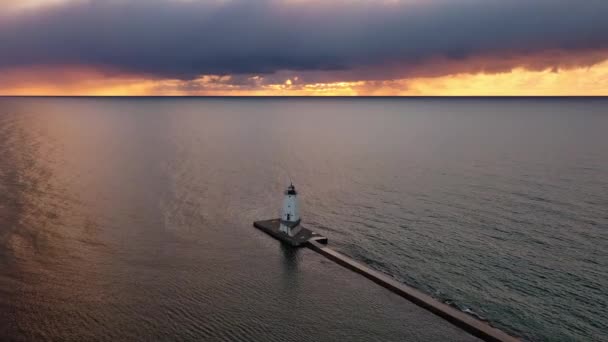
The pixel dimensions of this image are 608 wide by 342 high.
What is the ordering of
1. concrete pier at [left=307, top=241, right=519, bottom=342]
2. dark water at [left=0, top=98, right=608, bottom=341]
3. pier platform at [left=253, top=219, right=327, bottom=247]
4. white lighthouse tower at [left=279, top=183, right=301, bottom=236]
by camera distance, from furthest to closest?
1. white lighthouse tower at [left=279, top=183, right=301, bottom=236]
2. pier platform at [left=253, top=219, right=327, bottom=247]
3. dark water at [left=0, top=98, right=608, bottom=341]
4. concrete pier at [left=307, top=241, right=519, bottom=342]

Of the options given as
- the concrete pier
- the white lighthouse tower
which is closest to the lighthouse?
the white lighthouse tower

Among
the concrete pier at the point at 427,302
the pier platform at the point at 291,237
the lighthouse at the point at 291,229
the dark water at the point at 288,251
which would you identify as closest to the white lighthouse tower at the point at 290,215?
the lighthouse at the point at 291,229

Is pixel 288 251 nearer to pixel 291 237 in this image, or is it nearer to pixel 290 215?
pixel 291 237

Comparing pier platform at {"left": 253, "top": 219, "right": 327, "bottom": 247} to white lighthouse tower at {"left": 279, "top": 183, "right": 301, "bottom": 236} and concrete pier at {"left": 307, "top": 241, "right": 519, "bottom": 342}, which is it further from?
concrete pier at {"left": 307, "top": 241, "right": 519, "bottom": 342}

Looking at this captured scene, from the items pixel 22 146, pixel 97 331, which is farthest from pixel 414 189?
pixel 22 146

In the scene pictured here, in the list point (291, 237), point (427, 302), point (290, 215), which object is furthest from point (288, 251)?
point (427, 302)
